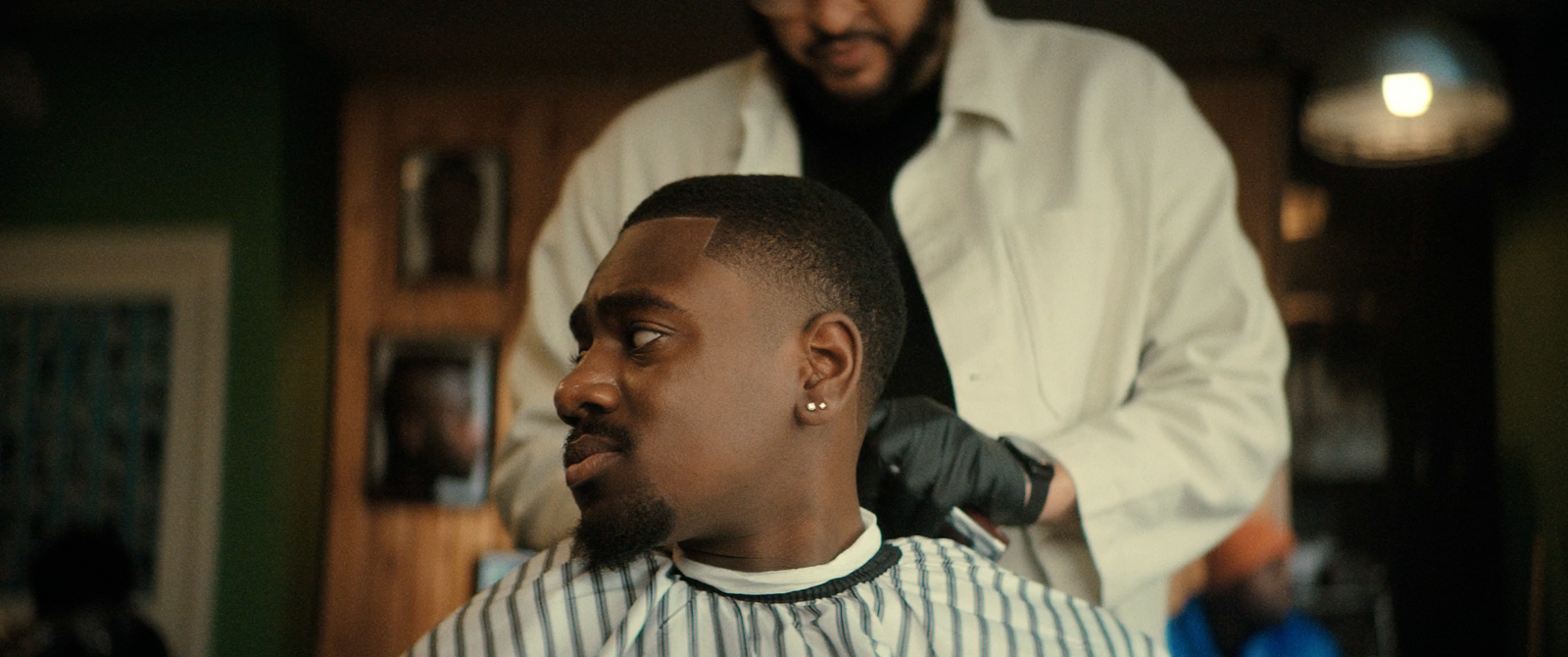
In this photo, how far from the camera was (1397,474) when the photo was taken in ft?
11.1

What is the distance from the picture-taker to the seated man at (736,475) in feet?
2.70

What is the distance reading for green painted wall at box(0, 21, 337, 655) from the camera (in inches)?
135

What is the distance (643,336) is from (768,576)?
21cm

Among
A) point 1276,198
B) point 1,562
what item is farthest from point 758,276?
point 1,562

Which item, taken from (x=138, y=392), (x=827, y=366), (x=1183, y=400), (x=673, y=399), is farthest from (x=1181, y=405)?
(x=138, y=392)

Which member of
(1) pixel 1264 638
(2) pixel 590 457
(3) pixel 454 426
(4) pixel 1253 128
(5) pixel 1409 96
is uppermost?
(4) pixel 1253 128

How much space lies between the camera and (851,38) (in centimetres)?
112

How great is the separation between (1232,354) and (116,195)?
3544mm

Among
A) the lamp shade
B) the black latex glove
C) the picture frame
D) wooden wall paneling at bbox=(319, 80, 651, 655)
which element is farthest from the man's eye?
the picture frame

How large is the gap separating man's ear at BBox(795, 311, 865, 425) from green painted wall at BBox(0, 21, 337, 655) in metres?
2.98

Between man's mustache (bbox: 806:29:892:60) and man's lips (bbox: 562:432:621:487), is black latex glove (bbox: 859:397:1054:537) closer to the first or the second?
man's lips (bbox: 562:432:621:487)

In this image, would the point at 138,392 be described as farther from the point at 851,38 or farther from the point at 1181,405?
the point at 1181,405

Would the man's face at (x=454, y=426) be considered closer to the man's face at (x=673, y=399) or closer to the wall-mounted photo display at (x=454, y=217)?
the wall-mounted photo display at (x=454, y=217)

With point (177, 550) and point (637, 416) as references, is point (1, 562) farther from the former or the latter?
point (637, 416)
